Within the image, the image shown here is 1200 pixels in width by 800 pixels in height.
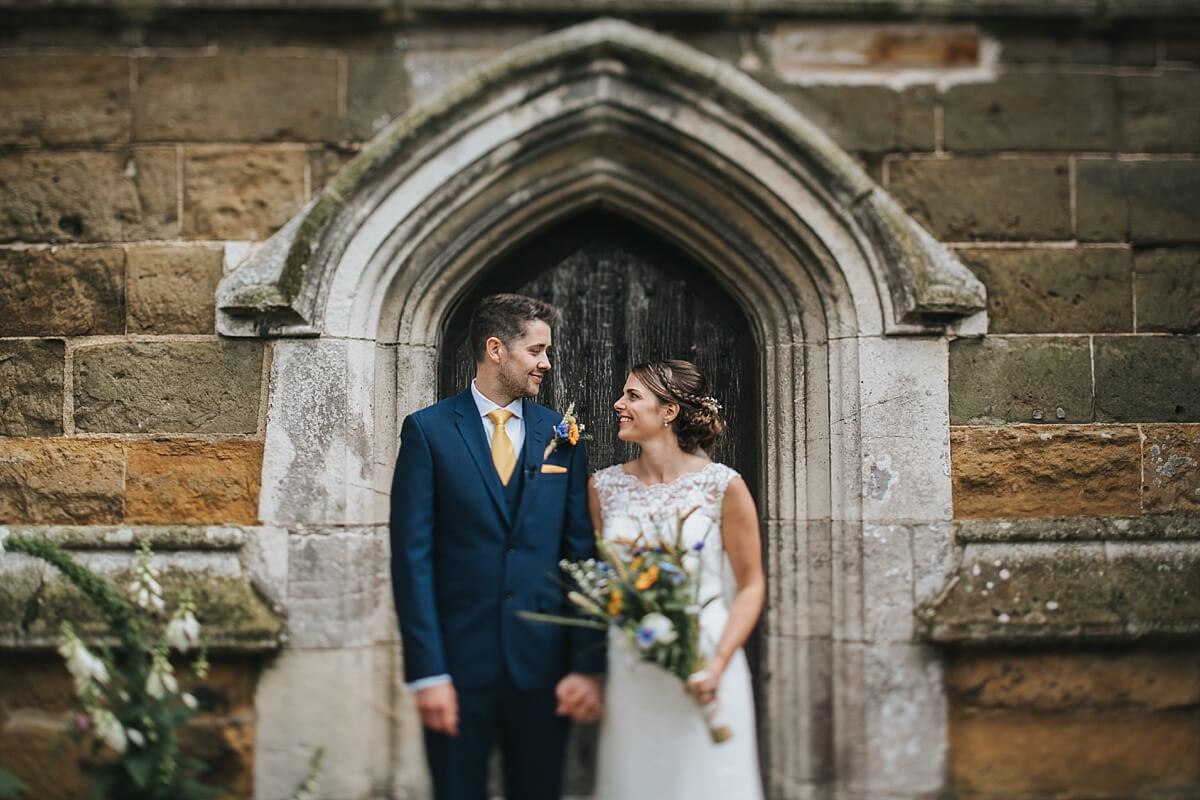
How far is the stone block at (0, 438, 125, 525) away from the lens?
3.57 meters

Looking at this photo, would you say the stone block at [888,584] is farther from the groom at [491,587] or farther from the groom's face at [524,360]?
the groom's face at [524,360]

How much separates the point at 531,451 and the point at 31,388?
1788 mm

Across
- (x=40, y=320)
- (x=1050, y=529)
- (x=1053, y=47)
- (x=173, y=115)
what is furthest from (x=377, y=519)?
(x=1053, y=47)

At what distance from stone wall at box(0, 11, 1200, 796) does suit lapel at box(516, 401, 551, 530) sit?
1.01 meters

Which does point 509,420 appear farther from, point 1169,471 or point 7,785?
point 1169,471

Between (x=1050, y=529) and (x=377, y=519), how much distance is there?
7.26 ft

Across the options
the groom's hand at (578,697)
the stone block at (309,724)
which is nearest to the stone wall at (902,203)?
the stone block at (309,724)

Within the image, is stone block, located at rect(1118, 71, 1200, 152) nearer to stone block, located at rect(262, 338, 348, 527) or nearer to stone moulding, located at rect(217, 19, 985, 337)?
stone moulding, located at rect(217, 19, 985, 337)

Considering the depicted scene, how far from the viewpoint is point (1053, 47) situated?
382 centimetres

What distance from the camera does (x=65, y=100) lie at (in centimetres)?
372

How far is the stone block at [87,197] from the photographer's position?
3691 mm

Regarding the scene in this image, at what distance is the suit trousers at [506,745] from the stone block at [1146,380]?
7.04ft

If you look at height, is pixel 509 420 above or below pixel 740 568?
above

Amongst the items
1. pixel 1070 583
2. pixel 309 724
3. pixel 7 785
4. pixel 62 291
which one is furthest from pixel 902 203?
pixel 7 785
